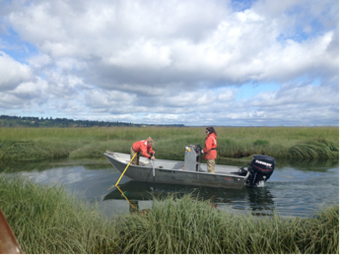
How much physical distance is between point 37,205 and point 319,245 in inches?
185

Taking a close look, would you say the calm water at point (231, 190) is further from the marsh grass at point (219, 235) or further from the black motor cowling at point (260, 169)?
the marsh grass at point (219, 235)

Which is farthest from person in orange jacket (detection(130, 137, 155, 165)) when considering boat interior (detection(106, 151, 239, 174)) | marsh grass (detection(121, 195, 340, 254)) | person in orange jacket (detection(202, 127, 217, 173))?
marsh grass (detection(121, 195, 340, 254))

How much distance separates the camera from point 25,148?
47.3 ft

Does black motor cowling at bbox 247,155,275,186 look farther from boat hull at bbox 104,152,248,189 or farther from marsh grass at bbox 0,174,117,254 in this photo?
marsh grass at bbox 0,174,117,254

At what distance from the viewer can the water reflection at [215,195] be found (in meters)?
6.90

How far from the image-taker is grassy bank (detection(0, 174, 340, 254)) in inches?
138

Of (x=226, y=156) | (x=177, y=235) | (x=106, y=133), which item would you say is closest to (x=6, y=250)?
(x=177, y=235)

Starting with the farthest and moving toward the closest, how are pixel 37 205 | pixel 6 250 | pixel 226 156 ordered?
pixel 226 156
pixel 37 205
pixel 6 250

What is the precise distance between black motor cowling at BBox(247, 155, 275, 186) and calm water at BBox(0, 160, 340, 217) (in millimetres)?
354

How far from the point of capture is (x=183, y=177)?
8734mm

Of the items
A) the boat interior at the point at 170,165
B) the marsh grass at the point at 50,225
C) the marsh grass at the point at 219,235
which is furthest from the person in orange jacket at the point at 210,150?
the marsh grass at the point at 50,225

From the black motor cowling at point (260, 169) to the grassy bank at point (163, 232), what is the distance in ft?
12.8

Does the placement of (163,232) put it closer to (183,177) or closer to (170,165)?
(183,177)

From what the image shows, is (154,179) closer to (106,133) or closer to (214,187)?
(214,187)
